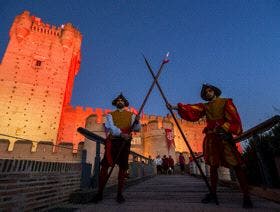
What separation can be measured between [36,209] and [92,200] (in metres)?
0.80

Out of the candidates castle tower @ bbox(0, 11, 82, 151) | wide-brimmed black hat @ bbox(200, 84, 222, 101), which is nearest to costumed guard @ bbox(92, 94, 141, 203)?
wide-brimmed black hat @ bbox(200, 84, 222, 101)

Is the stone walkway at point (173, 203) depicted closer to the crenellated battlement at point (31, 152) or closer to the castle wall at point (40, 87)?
the crenellated battlement at point (31, 152)

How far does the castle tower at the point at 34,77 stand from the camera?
23.3 m

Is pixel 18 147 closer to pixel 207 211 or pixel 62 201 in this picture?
pixel 62 201

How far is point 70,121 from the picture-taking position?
3222 cm

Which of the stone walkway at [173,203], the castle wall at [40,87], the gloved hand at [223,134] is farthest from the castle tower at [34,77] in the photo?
the gloved hand at [223,134]

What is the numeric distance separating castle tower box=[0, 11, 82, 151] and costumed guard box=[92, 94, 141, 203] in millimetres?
22288

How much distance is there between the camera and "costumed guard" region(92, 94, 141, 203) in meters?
3.20

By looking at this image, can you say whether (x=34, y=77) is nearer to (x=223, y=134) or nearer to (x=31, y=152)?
(x=31, y=152)

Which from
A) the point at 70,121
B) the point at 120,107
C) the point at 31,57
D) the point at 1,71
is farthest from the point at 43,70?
the point at 120,107

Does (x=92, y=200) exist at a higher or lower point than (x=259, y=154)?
lower

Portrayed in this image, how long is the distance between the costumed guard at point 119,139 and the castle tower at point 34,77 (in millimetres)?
22288

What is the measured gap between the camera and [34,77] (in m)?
25.7

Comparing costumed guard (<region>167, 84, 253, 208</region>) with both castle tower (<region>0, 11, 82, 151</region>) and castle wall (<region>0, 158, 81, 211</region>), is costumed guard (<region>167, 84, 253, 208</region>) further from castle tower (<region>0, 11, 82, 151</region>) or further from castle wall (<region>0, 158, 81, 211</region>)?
castle tower (<region>0, 11, 82, 151</region>)
